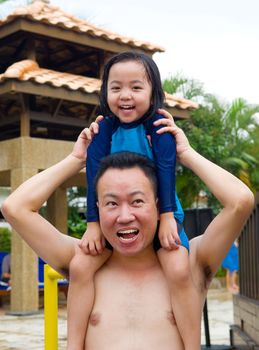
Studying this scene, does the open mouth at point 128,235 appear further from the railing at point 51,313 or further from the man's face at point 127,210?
the railing at point 51,313

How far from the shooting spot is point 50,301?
4.51 m

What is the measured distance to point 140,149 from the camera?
97.3 inches

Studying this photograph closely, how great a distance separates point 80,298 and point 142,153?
1.86ft

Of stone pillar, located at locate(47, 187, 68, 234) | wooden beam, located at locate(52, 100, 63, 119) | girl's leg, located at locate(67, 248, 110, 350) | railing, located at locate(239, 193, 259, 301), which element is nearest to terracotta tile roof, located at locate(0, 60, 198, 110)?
wooden beam, located at locate(52, 100, 63, 119)

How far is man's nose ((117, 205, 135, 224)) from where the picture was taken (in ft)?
7.43

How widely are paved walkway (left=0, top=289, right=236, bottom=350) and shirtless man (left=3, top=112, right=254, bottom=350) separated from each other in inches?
258

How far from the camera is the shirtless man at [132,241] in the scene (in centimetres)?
232

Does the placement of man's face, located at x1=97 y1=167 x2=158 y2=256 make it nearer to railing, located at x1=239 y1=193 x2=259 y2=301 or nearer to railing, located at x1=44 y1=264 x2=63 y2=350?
railing, located at x1=44 y1=264 x2=63 y2=350

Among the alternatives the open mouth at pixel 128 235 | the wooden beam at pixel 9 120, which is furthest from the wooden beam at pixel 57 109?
the open mouth at pixel 128 235

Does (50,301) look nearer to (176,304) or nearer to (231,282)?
(176,304)

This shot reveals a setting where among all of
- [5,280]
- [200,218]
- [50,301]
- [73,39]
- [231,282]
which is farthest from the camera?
[231,282]

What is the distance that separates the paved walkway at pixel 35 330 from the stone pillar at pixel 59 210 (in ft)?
5.77

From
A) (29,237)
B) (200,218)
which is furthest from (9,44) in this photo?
(29,237)

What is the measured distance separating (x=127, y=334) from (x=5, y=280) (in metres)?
12.8
